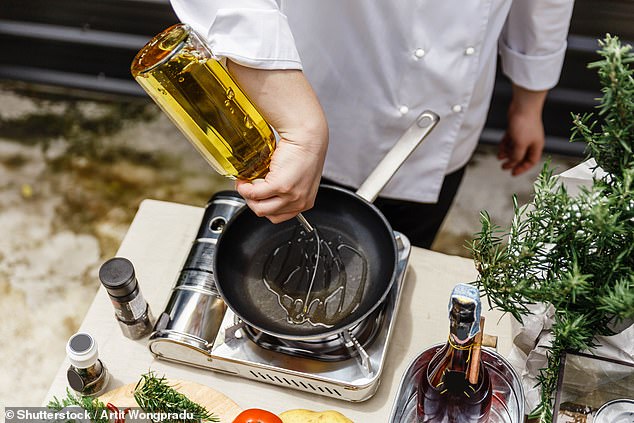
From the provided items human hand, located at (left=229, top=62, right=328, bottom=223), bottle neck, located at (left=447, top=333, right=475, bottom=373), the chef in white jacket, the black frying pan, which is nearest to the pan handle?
the black frying pan

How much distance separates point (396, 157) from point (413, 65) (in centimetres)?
19

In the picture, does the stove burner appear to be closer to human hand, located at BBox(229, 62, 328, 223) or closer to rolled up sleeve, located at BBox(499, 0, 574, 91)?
human hand, located at BBox(229, 62, 328, 223)

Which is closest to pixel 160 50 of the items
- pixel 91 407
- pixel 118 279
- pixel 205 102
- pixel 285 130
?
pixel 205 102

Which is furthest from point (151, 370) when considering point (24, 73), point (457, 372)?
point (24, 73)

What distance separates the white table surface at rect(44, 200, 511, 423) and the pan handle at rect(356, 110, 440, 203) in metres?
0.17

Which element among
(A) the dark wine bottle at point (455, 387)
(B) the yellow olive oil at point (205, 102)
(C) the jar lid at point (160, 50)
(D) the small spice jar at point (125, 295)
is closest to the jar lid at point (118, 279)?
(D) the small spice jar at point (125, 295)

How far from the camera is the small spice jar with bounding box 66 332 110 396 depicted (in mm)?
979

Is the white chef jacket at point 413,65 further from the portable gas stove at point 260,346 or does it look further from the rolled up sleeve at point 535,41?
the portable gas stove at point 260,346

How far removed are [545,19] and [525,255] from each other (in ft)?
2.47

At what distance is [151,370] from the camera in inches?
41.9

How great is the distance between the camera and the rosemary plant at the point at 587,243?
0.67m

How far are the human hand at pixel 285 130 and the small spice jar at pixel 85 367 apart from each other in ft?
1.09

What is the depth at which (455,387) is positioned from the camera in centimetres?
84

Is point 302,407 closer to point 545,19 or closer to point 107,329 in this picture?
point 107,329
